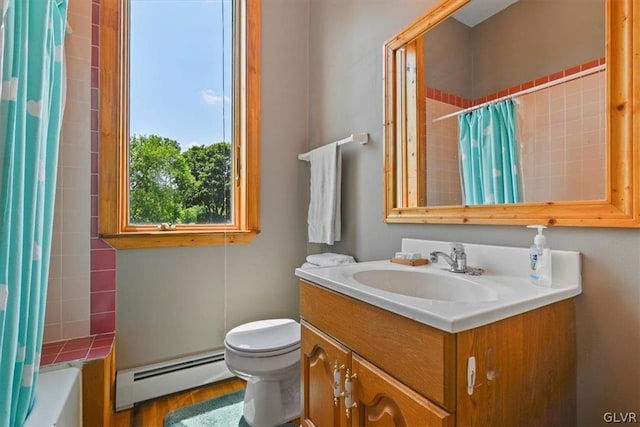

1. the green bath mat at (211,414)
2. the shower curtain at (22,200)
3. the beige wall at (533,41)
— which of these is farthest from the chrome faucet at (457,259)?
the shower curtain at (22,200)

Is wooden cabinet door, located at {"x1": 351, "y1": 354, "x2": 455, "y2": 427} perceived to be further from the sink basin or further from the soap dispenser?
the soap dispenser

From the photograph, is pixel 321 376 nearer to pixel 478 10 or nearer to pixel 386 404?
pixel 386 404

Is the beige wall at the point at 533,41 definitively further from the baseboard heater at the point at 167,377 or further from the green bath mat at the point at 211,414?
the baseboard heater at the point at 167,377

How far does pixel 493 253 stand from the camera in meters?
0.99

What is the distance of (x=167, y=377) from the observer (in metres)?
1.65

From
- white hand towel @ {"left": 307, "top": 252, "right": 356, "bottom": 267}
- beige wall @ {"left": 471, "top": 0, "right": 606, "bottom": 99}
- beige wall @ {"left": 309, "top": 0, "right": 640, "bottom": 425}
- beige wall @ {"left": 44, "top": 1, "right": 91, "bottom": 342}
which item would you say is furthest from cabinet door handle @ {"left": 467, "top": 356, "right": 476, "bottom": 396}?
beige wall @ {"left": 44, "top": 1, "right": 91, "bottom": 342}

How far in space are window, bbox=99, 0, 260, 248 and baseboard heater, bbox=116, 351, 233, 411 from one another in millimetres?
637

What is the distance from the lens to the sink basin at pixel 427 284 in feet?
3.00

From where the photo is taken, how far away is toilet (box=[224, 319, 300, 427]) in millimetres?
1300

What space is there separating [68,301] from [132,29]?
4.74ft

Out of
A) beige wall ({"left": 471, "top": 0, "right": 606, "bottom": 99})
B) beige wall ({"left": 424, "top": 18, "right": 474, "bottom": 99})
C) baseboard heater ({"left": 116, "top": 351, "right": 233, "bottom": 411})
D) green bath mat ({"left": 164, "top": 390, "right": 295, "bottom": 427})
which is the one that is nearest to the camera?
beige wall ({"left": 471, "top": 0, "right": 606, "bottom": 99})

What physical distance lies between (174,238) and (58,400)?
0.82 m

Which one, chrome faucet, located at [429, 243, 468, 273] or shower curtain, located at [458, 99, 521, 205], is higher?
shower curtain, located at [458, 99, 521, 205]

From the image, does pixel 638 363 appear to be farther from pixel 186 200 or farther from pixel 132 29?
pixel 132 29
